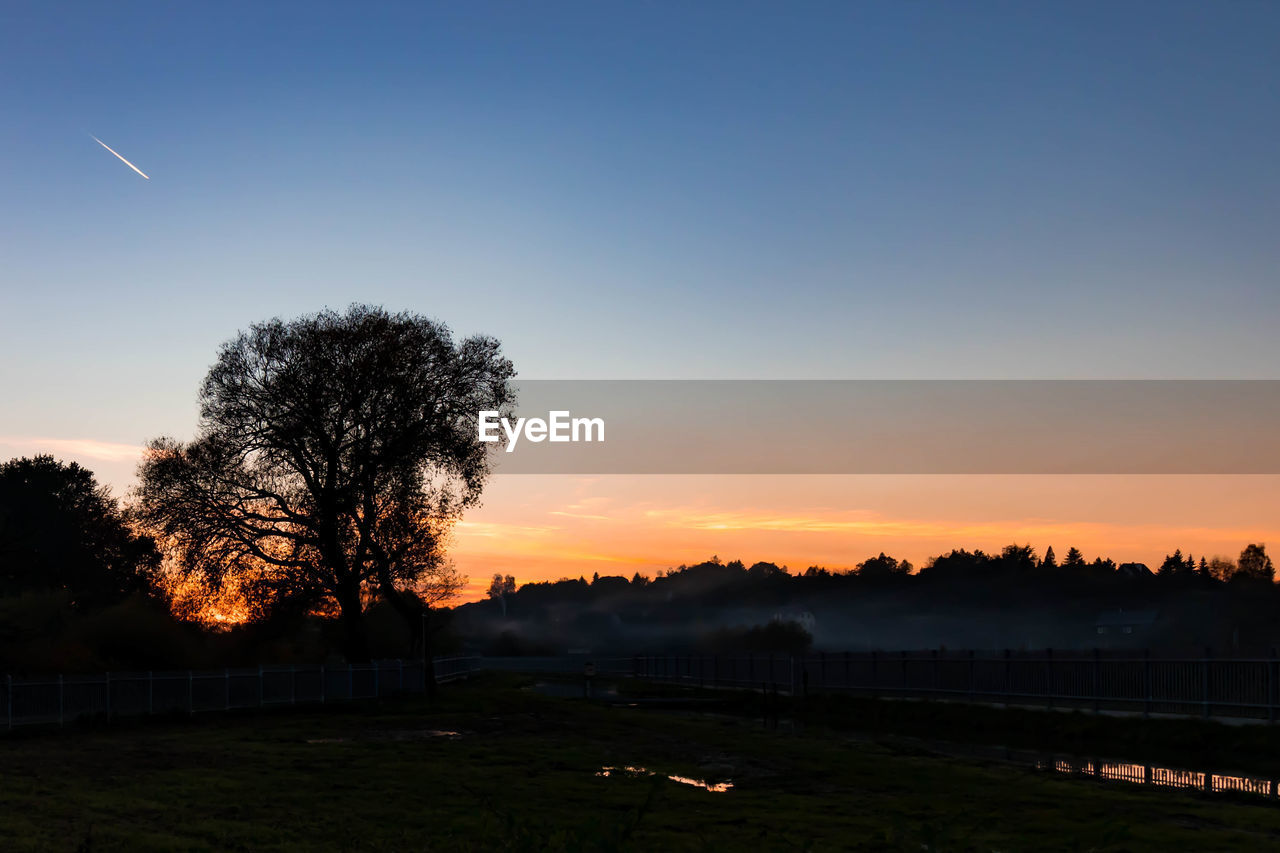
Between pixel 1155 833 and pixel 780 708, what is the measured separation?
112ft

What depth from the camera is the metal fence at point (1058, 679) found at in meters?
29.5

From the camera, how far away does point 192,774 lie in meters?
19.5

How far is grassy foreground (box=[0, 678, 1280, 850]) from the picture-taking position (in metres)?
13.1

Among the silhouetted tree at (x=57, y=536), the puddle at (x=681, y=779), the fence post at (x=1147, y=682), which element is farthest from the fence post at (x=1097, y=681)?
the silhouetted tree at (x=57, y=536)

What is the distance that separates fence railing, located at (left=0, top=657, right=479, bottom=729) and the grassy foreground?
242 centimetres

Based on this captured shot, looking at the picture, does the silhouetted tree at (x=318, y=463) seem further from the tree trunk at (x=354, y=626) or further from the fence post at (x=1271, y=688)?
the fence post at (x=1271, y=688)

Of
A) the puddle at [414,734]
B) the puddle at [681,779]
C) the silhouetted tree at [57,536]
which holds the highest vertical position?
the silhouetted tree at [57,536]

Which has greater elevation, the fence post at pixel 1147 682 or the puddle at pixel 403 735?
the fence post at pixel 1147 682

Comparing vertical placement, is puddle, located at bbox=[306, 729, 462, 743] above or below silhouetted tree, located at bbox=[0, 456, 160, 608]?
below

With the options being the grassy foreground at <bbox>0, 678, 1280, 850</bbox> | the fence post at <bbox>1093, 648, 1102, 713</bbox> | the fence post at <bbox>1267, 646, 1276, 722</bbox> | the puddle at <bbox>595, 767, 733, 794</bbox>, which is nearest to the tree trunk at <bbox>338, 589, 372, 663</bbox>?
the grassy foreground at <bbox>0, 678, 1280, 850</bbox>

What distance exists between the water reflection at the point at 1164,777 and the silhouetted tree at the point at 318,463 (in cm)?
2683

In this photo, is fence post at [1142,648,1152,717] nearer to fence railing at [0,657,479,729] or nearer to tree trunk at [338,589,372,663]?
fence railing at [0,657,479,729]

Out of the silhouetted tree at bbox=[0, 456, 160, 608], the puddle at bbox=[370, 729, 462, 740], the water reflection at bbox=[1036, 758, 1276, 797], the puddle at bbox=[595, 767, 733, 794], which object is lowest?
the puddle at bbox=[370, 729, 462, 740]

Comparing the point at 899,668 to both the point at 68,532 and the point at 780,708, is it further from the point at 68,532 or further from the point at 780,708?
the point at 68,532
